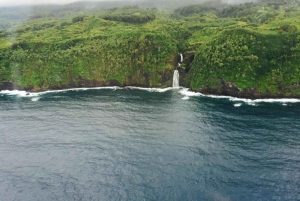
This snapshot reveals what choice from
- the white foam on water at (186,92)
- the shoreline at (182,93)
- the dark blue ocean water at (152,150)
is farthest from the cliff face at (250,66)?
the dark blue ocean water at (152,150)

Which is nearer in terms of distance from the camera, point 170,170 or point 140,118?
point 170,170

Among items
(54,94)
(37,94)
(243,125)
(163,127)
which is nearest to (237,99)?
(243,125)

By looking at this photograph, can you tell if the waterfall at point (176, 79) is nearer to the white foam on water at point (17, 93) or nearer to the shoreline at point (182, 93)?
the shoreline at point (182, 93)

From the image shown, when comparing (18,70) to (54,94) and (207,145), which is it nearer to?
(54,94)

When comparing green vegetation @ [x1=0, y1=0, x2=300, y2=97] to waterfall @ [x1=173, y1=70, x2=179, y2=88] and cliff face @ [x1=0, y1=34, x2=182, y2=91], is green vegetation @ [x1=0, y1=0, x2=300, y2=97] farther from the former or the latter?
waterfall @ [x1=173, y1=70, x2=179, y2=88]

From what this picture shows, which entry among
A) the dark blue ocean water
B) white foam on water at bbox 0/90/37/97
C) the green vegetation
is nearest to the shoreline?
white foam on water at bbox 0/90/37/97

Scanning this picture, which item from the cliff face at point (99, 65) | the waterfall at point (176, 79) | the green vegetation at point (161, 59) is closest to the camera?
the green vegetation at point (161, 59)

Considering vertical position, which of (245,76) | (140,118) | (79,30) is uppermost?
(79,30)
